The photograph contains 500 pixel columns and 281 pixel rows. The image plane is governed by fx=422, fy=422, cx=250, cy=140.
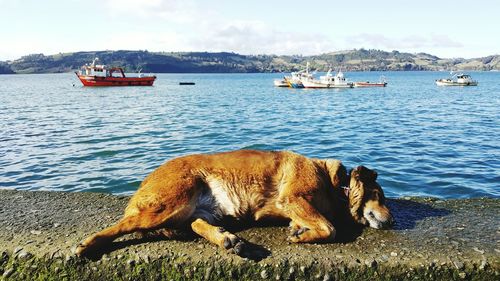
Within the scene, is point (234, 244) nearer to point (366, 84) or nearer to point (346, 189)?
point (346, 189)

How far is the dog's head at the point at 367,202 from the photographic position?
5719mm

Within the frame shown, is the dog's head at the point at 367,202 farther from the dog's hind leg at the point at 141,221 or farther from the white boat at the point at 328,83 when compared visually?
the white boat at the point at 328,83

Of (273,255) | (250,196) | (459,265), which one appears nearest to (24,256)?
(250,196)

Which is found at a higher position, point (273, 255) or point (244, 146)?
point (273, 255)

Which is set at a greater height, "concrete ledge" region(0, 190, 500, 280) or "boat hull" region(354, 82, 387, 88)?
"concrete ledge" region(0, 190, 500, 280)

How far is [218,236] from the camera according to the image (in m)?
5.10

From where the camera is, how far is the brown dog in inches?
205

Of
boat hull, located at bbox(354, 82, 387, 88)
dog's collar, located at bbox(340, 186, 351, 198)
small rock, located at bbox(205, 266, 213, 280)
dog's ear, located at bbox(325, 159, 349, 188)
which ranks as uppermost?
dog's ear, located at bbox(325, 159, 349, 188)

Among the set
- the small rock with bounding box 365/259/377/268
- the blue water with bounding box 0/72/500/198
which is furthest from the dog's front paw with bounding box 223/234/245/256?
the blue water with bounding box 0/72/500/198

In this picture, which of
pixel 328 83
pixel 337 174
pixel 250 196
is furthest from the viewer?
pixel 328 83

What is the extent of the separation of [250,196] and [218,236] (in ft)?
2.77

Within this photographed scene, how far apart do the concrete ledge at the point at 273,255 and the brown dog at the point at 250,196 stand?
206 mm

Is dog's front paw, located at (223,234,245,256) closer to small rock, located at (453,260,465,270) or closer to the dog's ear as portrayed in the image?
the dog's ear

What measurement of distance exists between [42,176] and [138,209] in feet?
35.1
